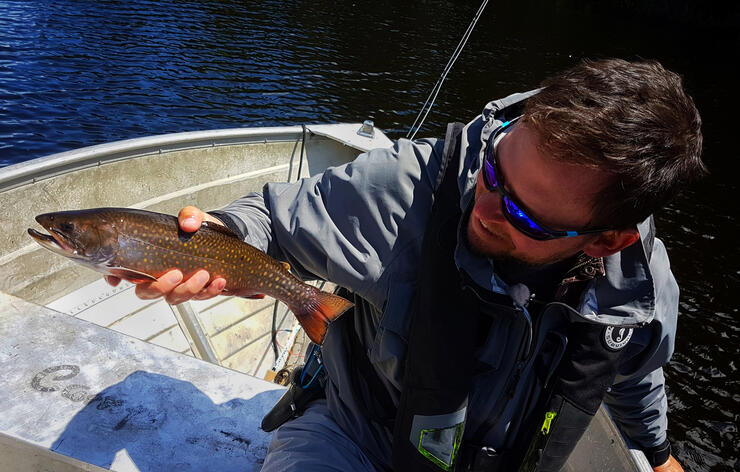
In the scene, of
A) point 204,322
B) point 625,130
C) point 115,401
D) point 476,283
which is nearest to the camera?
point 625,130

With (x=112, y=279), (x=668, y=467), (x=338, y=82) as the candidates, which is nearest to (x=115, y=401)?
(x=112, y=279)

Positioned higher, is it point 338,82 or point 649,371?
point 649,371

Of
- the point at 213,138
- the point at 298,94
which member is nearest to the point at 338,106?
the point at 298,94

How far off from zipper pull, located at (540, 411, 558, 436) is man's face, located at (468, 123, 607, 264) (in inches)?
25.9

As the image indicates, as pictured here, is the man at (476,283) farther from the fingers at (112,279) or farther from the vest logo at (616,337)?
the fingers at (112,279)

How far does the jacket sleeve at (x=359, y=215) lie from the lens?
240 cm

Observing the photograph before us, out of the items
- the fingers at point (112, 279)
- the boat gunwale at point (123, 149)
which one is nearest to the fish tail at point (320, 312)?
the fingers at point (112, 279)

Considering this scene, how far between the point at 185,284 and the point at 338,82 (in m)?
18.1

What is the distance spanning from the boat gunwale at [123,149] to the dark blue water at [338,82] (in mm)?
6779

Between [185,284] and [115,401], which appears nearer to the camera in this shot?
[185,284]

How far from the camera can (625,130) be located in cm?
190

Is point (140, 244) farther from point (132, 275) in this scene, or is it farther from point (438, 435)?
point (438, 435)

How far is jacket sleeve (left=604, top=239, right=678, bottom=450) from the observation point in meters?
2.57

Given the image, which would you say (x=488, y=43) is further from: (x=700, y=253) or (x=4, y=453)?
(x=4, y=453)
